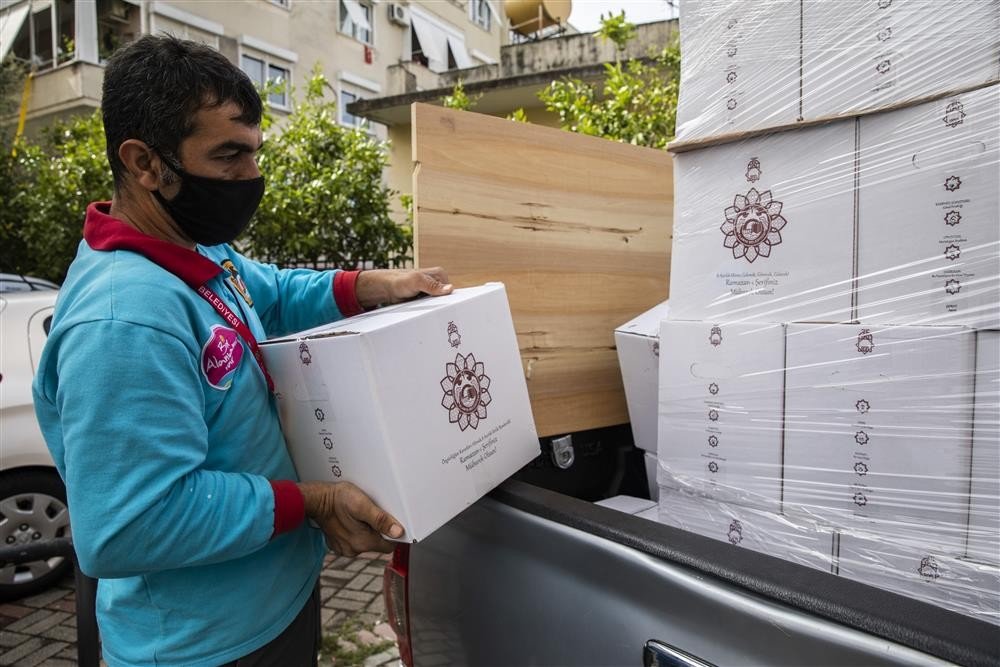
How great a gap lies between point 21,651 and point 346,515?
2761 mm

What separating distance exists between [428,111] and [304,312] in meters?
0.64

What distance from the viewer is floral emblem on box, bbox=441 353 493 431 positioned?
4.09 feet

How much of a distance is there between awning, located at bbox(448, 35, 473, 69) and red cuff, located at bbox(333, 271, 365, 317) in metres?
19.9

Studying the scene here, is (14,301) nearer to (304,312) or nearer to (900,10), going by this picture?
(304,312)

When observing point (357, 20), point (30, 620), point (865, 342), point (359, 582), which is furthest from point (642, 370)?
point (357, 20)

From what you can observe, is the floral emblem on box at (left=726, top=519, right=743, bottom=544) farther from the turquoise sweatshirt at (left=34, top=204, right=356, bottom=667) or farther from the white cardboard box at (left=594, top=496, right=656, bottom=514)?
the turquoise sweatshirt at (left=34, top=204, right=356, bottom=667)

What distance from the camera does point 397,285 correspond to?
1.62m

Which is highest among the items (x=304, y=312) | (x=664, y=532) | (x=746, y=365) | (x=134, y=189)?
(x=134, y=189)

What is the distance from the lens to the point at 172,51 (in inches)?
45.3

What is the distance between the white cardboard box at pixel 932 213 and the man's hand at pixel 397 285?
3.04 feet

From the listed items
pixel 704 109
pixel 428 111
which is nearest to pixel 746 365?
pixel 704 109

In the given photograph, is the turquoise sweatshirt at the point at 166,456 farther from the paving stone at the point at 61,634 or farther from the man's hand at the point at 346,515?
the paving stone at the point at 61,634

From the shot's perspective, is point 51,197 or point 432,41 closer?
point 51,197

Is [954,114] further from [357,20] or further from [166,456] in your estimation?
[357,20]
